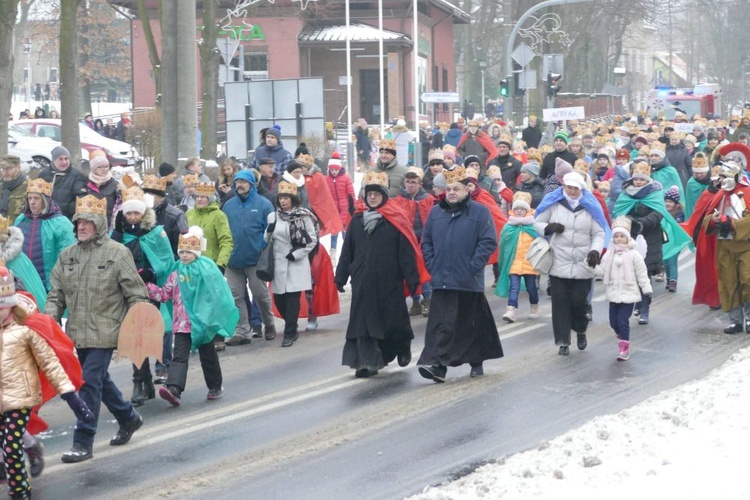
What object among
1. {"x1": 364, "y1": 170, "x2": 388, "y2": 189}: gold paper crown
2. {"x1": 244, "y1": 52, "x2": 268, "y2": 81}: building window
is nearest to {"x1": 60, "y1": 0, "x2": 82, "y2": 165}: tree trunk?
{"x1": 364, "y1": 170, "x2": 388, "y2": 189}: gold paper crown

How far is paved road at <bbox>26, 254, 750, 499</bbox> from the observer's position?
8.48 metres

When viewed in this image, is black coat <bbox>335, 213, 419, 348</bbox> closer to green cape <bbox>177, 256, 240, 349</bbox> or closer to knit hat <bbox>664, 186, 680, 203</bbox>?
green cape <bbox>177, 256, 240, 349</bbox>

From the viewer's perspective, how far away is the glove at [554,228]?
12.8m

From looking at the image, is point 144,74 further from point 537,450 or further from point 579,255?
point 537,450

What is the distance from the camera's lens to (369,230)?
11867 mm

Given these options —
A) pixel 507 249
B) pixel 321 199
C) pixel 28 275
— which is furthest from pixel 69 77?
pixel 28 275

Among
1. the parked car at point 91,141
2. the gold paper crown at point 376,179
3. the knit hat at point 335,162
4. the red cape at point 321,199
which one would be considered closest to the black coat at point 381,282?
the gold paper crown at point 376,179

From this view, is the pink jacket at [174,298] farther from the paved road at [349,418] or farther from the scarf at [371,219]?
the scarf at [371,219]

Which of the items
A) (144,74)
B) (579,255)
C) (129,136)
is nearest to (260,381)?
(579,255)

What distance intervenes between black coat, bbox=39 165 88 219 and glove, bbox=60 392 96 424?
230 inches

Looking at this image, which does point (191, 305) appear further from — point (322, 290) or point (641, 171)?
point (641, 171)

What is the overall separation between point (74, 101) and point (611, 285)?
12.6 metres

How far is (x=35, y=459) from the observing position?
857 centimetres

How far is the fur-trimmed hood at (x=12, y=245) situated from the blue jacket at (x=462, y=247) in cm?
349
